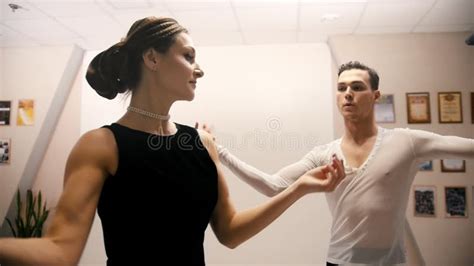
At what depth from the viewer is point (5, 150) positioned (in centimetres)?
143

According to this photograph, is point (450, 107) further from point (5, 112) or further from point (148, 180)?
point (5, 112)

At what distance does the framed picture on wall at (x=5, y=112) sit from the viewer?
56.1 inches

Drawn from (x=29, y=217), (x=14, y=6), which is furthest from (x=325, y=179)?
(x=14, y=6)

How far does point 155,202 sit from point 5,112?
3.23ft

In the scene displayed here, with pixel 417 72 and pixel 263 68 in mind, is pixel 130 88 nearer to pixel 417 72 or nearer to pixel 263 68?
pixel 263 68

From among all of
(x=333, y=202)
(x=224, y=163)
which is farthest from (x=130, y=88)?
(x=333, y=202)

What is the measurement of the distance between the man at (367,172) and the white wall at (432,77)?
0.33m

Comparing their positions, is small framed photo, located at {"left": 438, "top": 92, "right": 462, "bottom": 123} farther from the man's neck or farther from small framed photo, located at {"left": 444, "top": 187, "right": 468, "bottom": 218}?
the man's neck

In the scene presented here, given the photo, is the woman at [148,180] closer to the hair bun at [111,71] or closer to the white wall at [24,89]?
the hair bun at [111,71]

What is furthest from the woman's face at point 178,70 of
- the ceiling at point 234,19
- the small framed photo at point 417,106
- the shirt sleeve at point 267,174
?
the small framed photo at point 417,106

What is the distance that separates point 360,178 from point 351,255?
27 centimetres

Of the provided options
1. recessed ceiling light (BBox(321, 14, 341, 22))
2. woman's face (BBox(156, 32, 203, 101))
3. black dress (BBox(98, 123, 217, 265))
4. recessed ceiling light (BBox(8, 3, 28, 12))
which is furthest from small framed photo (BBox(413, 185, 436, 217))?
recessed ceiling light (BBox(8, 3, 28, 12))

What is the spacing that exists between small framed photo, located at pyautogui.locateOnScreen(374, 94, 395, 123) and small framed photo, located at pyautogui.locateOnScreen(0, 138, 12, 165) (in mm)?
1555

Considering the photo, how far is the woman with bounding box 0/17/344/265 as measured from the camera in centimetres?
77
